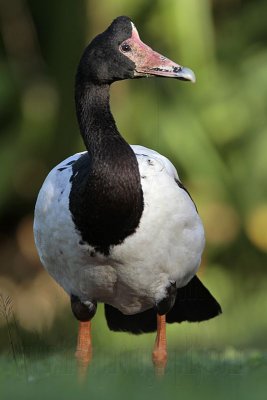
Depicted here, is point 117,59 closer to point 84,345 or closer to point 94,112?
point 94,112

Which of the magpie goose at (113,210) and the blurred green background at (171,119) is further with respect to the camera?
the blurred green background at (171,119)

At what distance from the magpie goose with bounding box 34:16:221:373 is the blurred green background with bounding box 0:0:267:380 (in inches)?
126

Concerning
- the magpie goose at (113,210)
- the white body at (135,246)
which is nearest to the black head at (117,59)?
the magpie goose at (113,210)

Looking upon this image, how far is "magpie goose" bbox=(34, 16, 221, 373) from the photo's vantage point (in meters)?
5.39

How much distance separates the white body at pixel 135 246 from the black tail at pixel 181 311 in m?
0.65

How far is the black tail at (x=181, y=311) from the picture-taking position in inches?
258

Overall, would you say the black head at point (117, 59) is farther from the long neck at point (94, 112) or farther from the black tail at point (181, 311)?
the black tail at point (181, 311)

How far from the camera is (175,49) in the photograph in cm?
977

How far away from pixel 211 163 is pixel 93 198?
470cm

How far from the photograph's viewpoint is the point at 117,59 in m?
5.50

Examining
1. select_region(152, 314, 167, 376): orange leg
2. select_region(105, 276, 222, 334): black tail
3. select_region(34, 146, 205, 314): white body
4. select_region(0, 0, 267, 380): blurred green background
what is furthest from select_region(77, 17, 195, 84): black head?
select_region(0, 0, 267, 380): blurred green background

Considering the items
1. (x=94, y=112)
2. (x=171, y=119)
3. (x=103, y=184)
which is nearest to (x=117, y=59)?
(x=94, y=112)

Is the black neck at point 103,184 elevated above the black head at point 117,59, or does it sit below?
below

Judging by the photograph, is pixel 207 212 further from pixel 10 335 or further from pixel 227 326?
pixel 10 335
